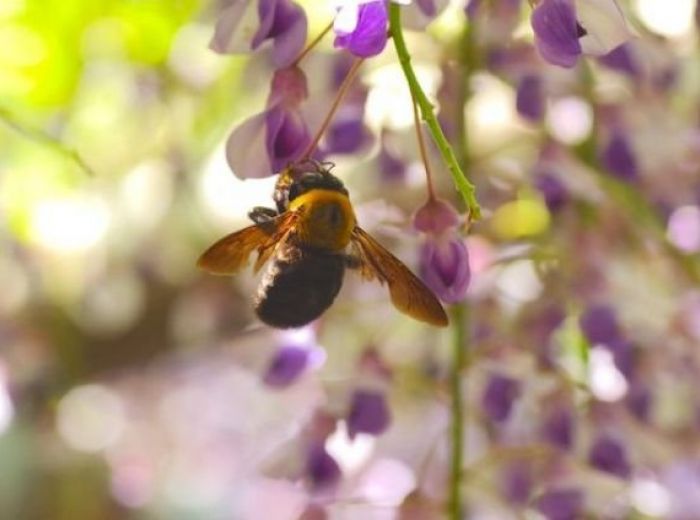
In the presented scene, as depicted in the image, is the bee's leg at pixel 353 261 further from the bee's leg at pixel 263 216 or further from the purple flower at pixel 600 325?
the purple flower at pixel 600 325

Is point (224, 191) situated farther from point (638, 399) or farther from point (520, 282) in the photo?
point (638, 399)

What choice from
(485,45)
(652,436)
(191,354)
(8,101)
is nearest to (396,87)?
(485,45)

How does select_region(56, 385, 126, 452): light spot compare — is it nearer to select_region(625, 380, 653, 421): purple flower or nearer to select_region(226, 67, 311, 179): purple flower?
select_region(625, 380, 653, 421): purple flower

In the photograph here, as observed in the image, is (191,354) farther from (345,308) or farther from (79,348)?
(345,308)

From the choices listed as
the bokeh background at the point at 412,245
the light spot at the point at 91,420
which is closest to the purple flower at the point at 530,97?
the bokeh background at the point at 412,245

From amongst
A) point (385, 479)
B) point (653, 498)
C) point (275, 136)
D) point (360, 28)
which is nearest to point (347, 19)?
point (360, 28)

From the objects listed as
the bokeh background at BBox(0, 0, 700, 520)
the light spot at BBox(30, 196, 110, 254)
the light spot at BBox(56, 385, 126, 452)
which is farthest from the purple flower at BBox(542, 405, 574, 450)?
the light spot at BBox(56, 385, 126, 452)
